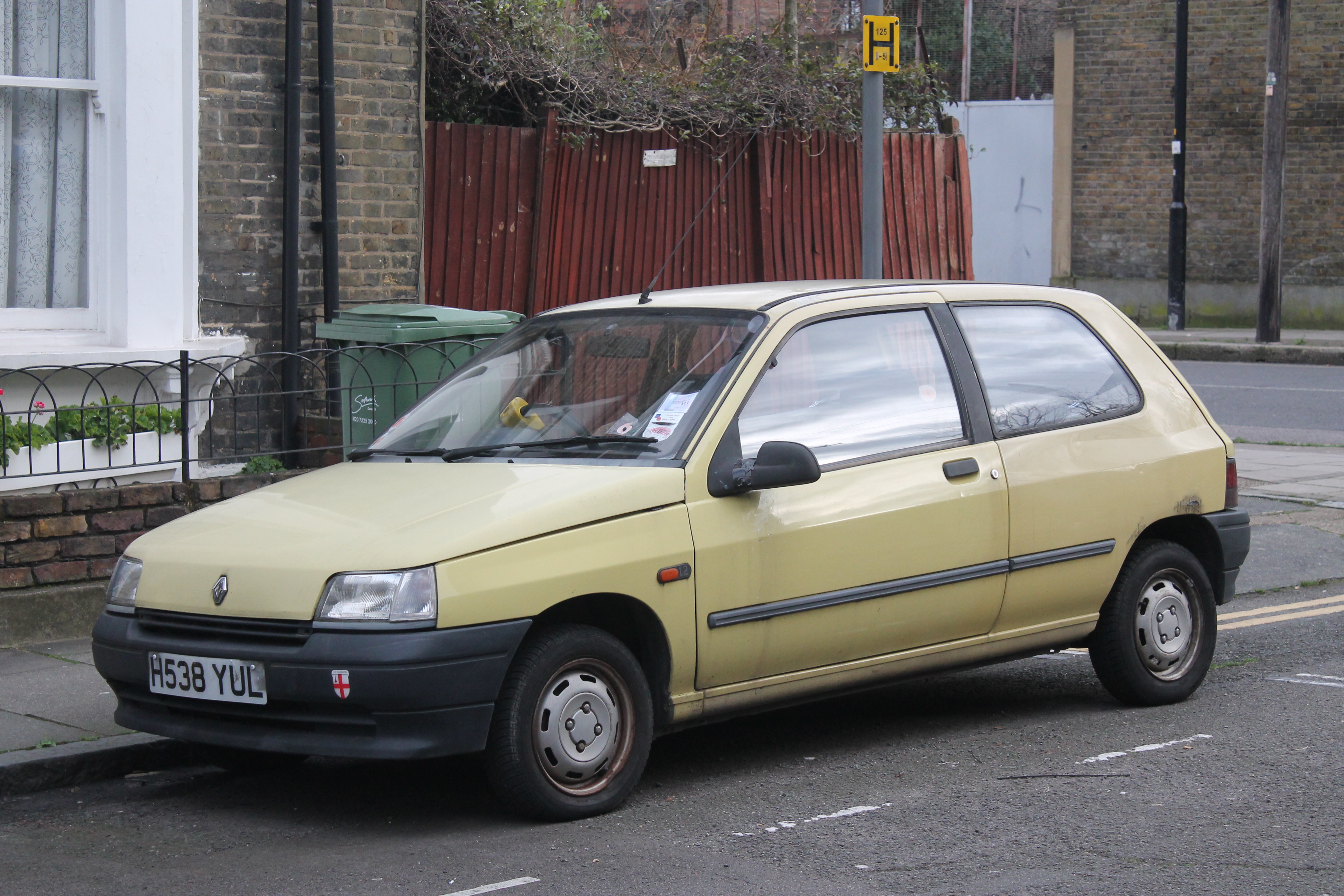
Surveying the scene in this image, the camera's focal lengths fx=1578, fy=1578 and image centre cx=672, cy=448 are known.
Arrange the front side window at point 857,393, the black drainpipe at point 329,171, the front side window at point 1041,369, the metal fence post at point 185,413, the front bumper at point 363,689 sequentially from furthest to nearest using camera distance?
the black drainpipe at point 329,171, the metal fence post at point 185,413, the front side window at point 1041,369, the front side window at point 857,393, the front bumper at point 363,689

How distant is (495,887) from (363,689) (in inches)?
25.9

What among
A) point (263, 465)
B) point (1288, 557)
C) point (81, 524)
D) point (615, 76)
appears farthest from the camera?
point (615, 76)

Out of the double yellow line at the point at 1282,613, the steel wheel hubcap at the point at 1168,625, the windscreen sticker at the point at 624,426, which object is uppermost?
the windscreen sticker at the point at 624,426

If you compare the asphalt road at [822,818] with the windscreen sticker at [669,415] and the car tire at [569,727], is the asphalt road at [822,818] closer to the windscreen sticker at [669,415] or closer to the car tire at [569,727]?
the car tire at [569,727]

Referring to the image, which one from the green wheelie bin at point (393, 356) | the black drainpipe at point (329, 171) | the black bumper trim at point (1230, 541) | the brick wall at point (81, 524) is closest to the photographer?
the black bumper trim at point (1230, 541)

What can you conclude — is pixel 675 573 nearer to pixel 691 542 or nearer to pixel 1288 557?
pixel 691 542

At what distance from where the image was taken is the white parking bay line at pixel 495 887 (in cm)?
414

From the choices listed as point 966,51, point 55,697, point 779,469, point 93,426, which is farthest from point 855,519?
point 966,51

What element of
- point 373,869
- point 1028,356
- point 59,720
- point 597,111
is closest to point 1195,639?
point 1028,356

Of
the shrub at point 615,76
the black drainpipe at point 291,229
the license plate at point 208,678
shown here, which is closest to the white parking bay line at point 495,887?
the license plate at point 208,678

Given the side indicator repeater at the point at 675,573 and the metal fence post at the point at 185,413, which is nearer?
the side indicator repeater at the point at 675,573

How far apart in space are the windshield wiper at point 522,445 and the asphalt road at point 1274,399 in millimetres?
10453

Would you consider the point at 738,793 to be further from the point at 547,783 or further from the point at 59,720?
the point at 59,720

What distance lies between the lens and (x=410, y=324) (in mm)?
8156
